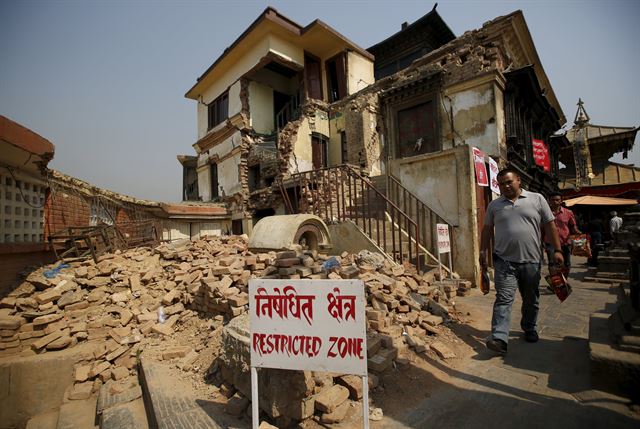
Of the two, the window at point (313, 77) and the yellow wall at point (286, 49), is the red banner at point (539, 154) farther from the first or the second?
the yellow wall at point (286, 49)

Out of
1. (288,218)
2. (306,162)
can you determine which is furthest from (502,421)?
(306,162)

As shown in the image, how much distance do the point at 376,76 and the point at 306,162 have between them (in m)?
7.68

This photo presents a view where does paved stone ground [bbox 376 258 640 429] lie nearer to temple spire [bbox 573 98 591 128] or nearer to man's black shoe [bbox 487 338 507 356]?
man's black shoe [bbox 487 338 507 356]

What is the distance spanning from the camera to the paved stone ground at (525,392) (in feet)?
6.44

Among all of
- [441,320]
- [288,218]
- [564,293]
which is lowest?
[441,320]

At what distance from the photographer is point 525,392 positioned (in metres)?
2.30

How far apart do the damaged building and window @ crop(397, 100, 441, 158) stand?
0.05 meters

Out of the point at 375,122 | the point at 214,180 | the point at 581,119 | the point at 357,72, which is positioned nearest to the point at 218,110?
the point at 214,180

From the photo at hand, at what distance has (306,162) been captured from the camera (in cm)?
1502

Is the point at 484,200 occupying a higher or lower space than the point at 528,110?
lower

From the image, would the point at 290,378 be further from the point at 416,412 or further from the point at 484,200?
the point at 484,200

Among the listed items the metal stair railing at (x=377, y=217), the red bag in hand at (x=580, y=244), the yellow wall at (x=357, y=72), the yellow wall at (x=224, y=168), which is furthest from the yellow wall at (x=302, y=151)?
the red bag in hand at (x=580, y=244)

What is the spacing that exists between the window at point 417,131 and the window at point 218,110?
35.2ft

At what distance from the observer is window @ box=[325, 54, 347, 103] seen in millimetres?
15758
